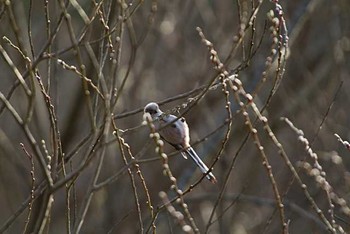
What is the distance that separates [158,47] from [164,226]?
1.82 m

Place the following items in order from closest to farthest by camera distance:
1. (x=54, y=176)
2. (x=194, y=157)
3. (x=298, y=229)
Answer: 1. (x=54, y=176)
2. (x=194, y=157)
3. (x=298, y=229)

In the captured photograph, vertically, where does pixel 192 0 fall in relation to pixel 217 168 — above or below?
above

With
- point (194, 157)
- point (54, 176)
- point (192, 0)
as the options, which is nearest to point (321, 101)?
point (192, 0)

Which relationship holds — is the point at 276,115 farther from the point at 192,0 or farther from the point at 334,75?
the point at 192,0

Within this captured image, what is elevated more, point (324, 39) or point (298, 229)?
point (324, 39)

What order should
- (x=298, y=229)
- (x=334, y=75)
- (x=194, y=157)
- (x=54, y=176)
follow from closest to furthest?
(x=54, y=176) < (x=194, y=157) < (x=334, y=75) < (x=298, y=229)

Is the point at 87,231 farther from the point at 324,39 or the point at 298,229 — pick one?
the point at 324,39

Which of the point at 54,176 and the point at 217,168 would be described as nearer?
the point at 54,176

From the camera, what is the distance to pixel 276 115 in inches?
293

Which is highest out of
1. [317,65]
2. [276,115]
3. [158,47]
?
[158,47]

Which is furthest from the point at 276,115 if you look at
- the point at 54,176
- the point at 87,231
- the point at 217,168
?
the point at 54,176

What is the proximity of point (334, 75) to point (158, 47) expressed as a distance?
6.11 feet

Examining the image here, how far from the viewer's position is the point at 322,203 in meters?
7.43

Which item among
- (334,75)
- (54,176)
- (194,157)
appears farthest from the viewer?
(334,75)
